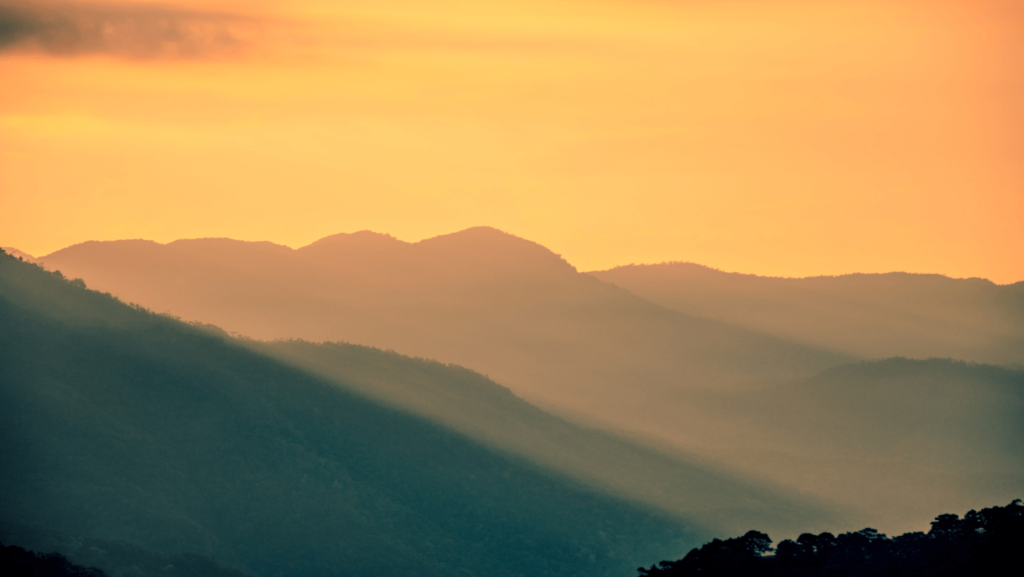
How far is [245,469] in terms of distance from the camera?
128125 mm

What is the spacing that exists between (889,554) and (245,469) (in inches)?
3318

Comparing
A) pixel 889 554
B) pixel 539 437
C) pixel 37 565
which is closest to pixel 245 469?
pixel 37 565

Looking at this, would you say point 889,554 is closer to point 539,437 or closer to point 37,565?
point 37,565

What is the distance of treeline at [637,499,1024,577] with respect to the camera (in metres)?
62.6

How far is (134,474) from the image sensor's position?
120 m

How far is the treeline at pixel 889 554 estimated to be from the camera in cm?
6256

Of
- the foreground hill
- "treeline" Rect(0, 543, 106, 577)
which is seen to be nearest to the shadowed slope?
the foreground hill

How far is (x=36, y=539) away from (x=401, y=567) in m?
41.6

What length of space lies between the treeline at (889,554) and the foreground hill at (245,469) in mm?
56977

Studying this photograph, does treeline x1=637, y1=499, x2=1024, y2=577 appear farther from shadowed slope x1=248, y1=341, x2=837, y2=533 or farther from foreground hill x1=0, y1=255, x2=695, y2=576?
shadowed slope x1=248, y1=341, x2=837, y2=533

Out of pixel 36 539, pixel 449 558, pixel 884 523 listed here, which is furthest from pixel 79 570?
pixel 884 523

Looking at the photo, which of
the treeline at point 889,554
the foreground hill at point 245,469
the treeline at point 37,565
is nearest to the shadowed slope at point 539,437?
the foreground hill at point 245,469

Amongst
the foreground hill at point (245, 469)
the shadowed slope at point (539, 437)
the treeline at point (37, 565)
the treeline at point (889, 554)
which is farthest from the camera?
the shadowed slope at point (539, 437)

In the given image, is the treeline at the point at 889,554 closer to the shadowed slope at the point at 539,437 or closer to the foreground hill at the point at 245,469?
the foreground hill at the point at 245,469
